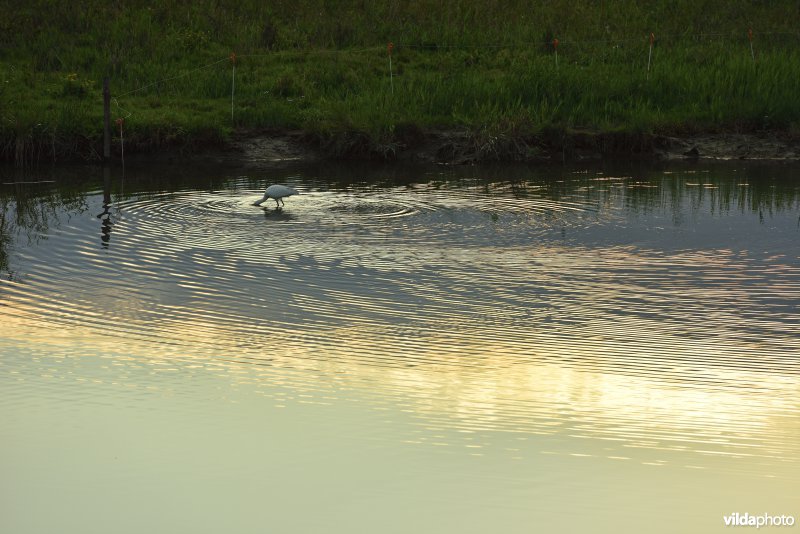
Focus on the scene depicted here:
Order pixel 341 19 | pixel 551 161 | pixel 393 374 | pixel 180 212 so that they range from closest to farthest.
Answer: pixel 393 374 → pixel 180 212 → pixel 551 161 → pixel 341 19

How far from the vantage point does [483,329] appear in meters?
9.20

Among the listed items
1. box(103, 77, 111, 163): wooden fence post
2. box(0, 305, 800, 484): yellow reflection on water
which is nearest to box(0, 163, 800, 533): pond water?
box(0, 305, 800, 484): yellow reflection on water

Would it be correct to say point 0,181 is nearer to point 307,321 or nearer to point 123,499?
point 307,321

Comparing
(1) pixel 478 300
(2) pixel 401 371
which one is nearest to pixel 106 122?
(1) pixel 478 300

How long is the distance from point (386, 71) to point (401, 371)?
17.6 meters

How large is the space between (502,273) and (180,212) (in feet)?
18.0

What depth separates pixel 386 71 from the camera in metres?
25.0

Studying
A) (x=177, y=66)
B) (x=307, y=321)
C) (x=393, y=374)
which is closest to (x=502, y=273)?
(x=307, y=321)

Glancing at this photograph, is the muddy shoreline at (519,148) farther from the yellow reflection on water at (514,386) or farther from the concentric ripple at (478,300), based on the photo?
the yellow reflection on water at (514,386)

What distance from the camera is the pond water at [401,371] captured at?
6.11 metres

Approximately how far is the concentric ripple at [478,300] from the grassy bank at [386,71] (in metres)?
5.78

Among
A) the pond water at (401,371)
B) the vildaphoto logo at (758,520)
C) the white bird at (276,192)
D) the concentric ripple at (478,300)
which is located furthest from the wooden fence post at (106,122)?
the vildaphoto logo at (758,520)

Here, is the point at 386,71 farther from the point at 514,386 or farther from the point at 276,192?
the point at 514,386

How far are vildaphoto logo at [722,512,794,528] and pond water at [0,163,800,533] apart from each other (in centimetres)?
6
